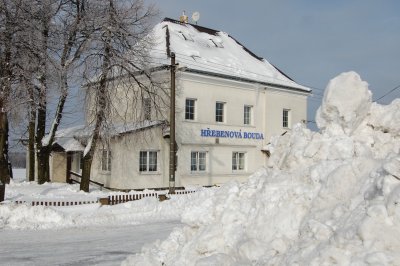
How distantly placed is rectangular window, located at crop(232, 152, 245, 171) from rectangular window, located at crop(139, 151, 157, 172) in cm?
616

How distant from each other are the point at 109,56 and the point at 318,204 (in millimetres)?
18406

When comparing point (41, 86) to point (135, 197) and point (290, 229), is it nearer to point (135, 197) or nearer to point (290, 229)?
point (135, 197)

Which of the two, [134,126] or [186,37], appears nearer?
[134,126]

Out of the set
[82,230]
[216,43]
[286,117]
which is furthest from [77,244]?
[216,43]

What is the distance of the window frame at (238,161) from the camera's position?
101 ft

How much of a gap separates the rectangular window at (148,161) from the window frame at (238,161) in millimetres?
6148

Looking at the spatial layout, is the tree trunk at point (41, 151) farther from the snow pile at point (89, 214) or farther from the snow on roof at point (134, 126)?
the snow pile at point (89, 214)

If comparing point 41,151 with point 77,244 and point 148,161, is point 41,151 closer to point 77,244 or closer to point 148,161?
point 148,161

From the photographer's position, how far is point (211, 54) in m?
32.2

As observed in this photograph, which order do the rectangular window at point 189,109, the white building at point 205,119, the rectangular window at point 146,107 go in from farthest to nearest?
1. the rectangular window at point 189,109
2. the white building at point 205,119
3. the rectangular window at point 146,107

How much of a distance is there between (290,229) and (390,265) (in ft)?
4.74

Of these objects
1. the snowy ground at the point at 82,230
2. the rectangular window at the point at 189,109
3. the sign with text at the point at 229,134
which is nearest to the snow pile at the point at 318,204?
the snowy ground at the point at 82,230

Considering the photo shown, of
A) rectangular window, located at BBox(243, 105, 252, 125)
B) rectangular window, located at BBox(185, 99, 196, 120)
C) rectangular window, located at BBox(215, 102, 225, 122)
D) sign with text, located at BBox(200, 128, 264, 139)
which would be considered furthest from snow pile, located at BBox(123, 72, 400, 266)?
rectangular window, located at BBox(243, 105, 252, 125)

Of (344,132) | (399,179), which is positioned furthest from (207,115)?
(399,179)
